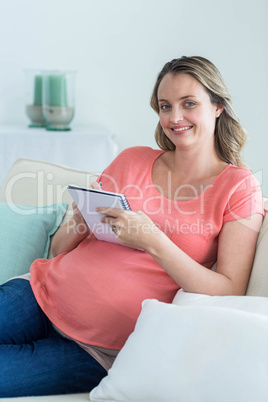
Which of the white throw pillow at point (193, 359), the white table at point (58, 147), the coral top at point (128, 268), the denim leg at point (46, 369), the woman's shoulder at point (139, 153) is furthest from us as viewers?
the white table at point (58, 147)

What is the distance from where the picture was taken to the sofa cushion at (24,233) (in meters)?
1.71

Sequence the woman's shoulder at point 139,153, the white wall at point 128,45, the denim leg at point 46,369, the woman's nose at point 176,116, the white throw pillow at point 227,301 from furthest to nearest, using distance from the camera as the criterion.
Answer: the white wall at point 128,45 → the woman's shoulder at point 139,153 → the woman's nose at point 176,116 → the denim leg at point 46,369 → the white throw pillow at point 227,301

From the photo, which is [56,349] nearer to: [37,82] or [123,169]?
[123,169]

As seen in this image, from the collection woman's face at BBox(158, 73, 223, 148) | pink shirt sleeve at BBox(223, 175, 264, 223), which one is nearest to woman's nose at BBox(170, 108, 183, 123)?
woman's face at BBox(158, 73, 223, 148)

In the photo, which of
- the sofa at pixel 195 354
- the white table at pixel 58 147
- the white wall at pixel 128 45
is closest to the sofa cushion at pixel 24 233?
the sofa at pixel 195 354

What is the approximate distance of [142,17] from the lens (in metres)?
3.29

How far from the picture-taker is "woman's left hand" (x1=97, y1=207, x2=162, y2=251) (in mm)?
1303

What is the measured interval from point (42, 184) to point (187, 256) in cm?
78

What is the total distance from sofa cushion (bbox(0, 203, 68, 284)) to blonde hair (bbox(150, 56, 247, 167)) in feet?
1.74

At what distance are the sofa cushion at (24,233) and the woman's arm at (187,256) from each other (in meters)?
0.50

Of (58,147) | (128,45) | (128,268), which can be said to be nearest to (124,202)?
(128,268)

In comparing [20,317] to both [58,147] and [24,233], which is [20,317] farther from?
[58,147]

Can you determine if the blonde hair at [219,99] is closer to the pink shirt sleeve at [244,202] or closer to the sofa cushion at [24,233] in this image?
the pink shirt sleeve at [244,202]

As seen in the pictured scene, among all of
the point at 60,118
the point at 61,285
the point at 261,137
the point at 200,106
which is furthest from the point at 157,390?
the point at 261,137
